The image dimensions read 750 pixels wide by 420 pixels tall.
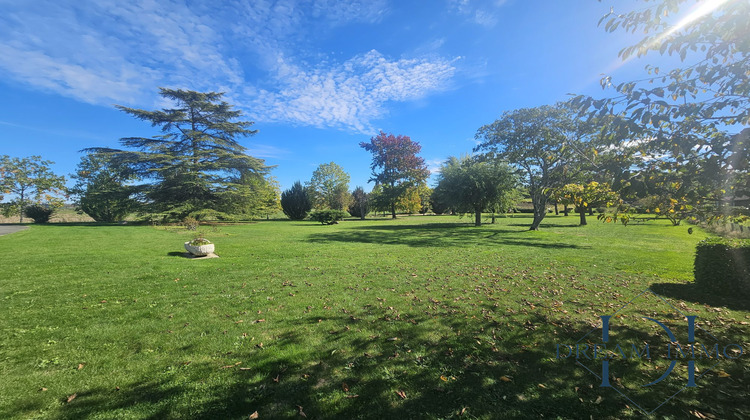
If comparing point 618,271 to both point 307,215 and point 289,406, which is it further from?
point 307,215

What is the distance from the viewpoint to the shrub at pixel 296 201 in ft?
145

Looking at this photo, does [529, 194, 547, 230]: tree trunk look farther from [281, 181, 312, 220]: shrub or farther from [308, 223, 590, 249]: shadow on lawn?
[281, 181, 312, 220]: shrub

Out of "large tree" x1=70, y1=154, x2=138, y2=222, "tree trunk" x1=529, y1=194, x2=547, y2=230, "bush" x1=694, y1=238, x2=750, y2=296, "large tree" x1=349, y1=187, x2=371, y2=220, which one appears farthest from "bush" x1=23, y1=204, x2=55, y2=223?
"bush" x1=694, y1=238, x2=750, y2=296

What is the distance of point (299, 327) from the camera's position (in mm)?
4336

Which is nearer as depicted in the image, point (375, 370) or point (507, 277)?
point (375, 370)

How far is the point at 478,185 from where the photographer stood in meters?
22.5

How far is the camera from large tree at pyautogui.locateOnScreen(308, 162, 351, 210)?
166 feet

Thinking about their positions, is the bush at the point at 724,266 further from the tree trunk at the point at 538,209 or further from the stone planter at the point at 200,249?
the tree trunk at the point at 538,209

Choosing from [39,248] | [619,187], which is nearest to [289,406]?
[619,187]

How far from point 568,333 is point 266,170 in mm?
35636

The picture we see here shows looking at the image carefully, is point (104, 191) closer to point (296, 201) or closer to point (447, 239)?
point (296, 201)

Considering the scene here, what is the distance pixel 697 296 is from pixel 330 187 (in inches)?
1925

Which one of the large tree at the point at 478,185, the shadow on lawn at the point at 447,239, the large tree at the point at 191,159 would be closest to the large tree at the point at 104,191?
the large tree at the point at 191,159

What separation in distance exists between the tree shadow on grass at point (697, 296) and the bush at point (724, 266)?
0.17 metres
